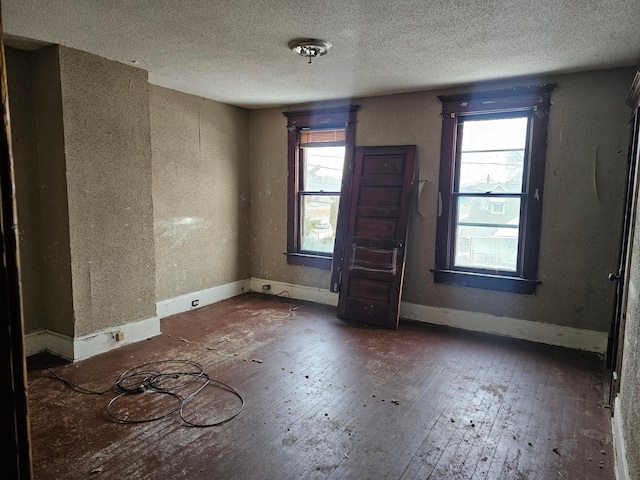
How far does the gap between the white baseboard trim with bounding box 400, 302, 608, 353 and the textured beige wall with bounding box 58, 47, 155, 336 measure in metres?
2.90

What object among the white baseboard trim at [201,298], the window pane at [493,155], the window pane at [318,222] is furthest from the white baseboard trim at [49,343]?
the window pane at [493,155]

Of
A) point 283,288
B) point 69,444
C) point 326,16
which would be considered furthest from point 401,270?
point 69,444

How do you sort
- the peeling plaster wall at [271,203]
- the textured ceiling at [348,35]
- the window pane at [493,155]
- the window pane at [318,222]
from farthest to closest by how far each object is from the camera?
the peeling plaster wall at [271,203], the window pane at [318,222], the window pane at [493,155], the textured ceiling at [348,35]

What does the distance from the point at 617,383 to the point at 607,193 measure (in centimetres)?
177

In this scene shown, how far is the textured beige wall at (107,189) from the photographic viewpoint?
130 inches

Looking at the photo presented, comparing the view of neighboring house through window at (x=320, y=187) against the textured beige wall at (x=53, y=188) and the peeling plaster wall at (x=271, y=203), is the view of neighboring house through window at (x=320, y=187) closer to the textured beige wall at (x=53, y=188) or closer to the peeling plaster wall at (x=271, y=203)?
the peeling plaster wall at (x=271, y=203)

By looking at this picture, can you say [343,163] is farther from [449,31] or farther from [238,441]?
[238,441]

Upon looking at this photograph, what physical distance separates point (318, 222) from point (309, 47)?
8.59 feet

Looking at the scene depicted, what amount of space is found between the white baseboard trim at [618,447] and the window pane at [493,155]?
2.19 m

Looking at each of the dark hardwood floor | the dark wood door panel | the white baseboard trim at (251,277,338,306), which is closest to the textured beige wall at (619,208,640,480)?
the dark hardwood floor

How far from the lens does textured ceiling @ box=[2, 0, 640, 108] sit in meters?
2.40

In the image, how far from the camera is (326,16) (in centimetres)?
250

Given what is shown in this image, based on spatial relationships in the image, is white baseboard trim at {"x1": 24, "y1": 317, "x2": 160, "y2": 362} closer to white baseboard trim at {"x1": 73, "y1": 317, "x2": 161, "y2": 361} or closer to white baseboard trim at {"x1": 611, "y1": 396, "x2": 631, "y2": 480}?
white baseboard trim at {"x1": 73, "y1": 317, "x2": 161, "y2": 361}

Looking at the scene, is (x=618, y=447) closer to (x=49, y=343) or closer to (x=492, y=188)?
(x=492, y=188)
